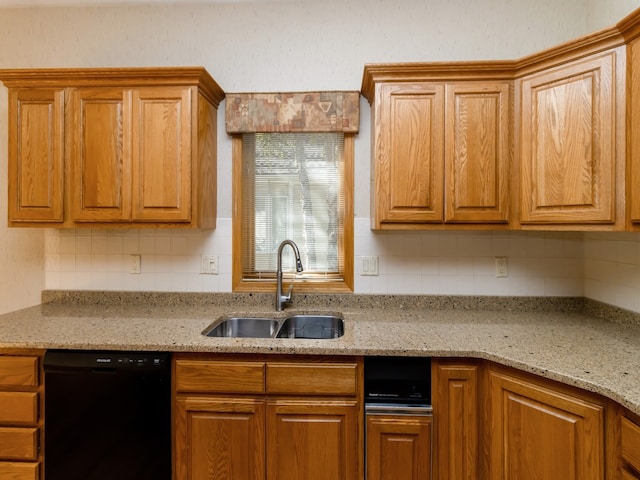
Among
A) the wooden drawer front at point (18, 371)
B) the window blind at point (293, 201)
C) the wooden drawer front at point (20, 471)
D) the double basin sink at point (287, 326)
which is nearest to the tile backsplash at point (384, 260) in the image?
the window blind at point (293, 201)

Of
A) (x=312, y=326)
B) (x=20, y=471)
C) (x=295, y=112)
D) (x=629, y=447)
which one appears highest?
(x=295, y=112)

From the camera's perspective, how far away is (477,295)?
2102mm

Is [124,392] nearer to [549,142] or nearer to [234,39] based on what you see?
[234,39]

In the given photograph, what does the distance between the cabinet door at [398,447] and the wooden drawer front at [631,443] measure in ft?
2.01

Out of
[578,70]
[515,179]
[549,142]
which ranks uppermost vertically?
[578,70]

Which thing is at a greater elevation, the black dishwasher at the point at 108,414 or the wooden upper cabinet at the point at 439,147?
the wooden upper cabinet at the point at 439,147

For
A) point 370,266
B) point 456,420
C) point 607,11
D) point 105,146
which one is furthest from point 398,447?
point 607,11

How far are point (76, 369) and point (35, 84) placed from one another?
149cm

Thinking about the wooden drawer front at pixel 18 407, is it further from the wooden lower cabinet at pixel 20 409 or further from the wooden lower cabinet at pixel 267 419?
the wooden lower cabinet at pixel 267 419

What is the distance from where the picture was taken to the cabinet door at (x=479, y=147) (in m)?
1.74

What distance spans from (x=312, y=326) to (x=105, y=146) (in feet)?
4.87

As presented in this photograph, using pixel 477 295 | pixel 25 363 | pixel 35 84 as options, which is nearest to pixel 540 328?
pixel 477 295

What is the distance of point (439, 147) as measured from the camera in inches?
69.1

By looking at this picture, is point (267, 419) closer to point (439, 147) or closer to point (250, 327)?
point (250, 327)
